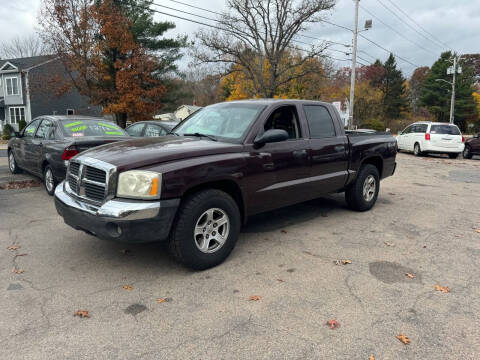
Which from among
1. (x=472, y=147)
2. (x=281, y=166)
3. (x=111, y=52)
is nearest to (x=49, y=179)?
(x=281, y=166)

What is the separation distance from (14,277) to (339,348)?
3200 millimetres

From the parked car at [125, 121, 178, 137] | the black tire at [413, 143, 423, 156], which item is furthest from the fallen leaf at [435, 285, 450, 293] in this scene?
the black tire at [413, 143, 423, 156]

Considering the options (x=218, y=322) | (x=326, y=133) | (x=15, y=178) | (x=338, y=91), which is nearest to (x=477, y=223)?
(x=326, y=133)

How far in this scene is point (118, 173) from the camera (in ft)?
11.4

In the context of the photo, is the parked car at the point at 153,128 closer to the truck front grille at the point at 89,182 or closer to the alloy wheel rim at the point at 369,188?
the alloy wheel rim at the point at 369,188

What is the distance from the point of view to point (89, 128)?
24.2 ft

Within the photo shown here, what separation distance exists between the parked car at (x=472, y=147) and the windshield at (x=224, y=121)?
636 inches

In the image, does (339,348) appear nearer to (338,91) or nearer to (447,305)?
(447,305)

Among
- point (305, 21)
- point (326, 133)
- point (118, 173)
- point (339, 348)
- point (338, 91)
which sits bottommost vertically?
point (339, 348)

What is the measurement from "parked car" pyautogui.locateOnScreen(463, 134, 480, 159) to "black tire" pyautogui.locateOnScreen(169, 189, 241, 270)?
16.9 m

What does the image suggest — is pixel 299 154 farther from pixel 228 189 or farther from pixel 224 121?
pixel 228 189

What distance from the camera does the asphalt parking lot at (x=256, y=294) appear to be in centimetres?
268

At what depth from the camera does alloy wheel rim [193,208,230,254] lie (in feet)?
12.6

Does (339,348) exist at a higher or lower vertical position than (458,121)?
lower
